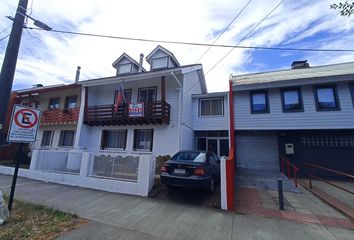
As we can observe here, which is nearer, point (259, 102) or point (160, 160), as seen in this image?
point (160, 160)

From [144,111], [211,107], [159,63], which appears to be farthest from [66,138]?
[211,107]

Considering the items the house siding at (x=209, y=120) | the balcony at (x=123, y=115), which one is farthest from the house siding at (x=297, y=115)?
the balcony at (x=123, y=115)

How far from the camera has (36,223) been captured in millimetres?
4430

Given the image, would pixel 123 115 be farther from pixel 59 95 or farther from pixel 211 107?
pixel 59 95

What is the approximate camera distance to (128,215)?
16.6 ft

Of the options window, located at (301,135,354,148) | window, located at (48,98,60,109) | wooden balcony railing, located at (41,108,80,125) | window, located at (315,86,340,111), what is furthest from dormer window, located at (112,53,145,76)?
window, located at (301,135,354,148)

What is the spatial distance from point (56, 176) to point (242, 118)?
11.2 metres

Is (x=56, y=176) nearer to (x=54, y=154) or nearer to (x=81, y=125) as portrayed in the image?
(x=54, y=154)

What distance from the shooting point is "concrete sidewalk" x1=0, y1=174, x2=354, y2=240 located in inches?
160

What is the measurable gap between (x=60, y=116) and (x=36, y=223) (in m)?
12.4

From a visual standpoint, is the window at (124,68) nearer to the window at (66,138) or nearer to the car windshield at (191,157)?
the window at (66,138)

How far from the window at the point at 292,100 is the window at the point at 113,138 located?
11.1m

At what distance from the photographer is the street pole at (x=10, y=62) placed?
493cm

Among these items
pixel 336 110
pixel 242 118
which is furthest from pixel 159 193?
pixel 336 110
